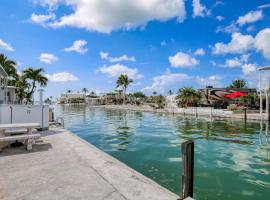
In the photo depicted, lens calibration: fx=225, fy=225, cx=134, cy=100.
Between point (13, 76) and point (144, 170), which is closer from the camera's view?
point (144, 170)

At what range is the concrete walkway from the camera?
169 inches

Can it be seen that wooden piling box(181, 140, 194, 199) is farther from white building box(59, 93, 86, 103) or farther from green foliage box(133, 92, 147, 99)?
white building box(59, 93, 86, 103)

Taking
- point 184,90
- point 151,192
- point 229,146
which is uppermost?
point 184,90

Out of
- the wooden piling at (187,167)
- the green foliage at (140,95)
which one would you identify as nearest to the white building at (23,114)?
the wooden piling at (187,167)

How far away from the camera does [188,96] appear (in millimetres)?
58906

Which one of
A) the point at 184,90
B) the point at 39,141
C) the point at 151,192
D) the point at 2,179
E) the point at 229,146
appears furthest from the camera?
the point at 184,90

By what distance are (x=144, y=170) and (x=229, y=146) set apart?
7.55 meters

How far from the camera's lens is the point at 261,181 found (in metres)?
7.86

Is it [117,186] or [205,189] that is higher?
[117,186]

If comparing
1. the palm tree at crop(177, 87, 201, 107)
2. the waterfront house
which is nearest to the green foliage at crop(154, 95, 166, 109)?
the palm tree at crop(177, 87, 201, 107)

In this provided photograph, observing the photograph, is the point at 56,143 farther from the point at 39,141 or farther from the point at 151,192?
the point at 151,192

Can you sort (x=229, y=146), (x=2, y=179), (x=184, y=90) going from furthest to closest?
(x=184, y=90) → (x=229, y=146) → (x=2, y=179)

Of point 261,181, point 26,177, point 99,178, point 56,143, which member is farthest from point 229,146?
point 26,177

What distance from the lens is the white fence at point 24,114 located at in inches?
441
